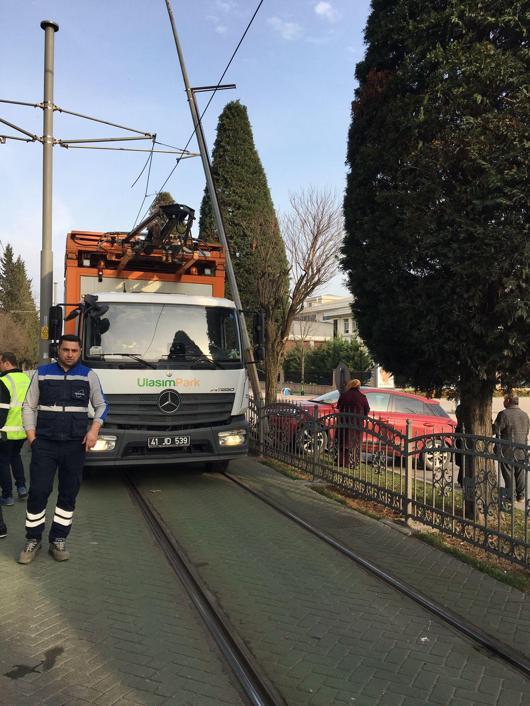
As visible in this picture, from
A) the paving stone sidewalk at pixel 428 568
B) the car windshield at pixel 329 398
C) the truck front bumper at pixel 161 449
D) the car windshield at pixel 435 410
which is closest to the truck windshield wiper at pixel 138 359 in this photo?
the truck front bumper at pixel 161 449

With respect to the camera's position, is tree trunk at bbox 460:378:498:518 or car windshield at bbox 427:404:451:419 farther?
car windshield at bbox 427:404:451:419

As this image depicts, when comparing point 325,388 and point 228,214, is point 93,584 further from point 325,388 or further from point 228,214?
point 325,388

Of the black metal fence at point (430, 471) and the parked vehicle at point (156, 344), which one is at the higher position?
the parked vehicle at point (156, 344)

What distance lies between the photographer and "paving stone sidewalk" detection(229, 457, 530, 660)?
391 cm

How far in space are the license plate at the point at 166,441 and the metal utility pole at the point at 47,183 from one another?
5326 mm

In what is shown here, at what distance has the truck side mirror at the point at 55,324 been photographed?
23.8ft

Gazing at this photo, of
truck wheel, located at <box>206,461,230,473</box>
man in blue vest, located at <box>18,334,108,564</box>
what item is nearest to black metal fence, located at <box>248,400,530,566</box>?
truck wheel, located at <box>206,461,230,473</box>

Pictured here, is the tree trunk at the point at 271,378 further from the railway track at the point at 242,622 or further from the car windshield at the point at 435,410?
the railway track at the point at 242,622

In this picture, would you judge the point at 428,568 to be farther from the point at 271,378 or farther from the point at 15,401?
the point at 271,378

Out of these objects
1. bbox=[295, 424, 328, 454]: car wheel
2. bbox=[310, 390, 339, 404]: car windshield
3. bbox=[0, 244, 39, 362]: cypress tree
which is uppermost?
bbox=[0, 244, 39, 362]: cypress tree

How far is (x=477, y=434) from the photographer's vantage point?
6375 millimetres

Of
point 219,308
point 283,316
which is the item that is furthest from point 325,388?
point 219,308

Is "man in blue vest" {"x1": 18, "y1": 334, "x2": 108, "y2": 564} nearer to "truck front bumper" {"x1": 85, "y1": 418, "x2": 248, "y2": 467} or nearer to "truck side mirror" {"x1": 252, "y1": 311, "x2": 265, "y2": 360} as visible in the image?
"truck front bumper" {"x1": 85, "y1": 418, "x2": 248, "y2": 467}

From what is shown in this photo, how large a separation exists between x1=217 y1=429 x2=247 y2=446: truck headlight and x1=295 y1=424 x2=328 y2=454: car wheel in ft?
4.19
